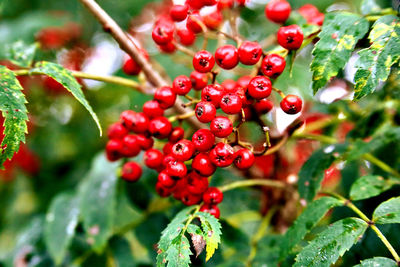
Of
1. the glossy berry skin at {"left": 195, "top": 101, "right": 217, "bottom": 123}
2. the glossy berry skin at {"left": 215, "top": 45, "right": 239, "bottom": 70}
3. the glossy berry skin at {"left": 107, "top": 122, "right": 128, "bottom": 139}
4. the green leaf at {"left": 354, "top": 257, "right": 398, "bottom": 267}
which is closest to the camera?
the green leaf at {"left": 354, "top": 257, "right": 398, "bottom": 267}

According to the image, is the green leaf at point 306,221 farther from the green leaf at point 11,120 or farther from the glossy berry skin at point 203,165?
the green leaf at point 11,120

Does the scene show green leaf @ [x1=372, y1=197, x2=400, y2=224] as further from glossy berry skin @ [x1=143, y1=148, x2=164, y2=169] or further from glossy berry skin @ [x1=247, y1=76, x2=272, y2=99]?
glossy berry skin @ [x1=143, y1=148, x2=164, y2=169]

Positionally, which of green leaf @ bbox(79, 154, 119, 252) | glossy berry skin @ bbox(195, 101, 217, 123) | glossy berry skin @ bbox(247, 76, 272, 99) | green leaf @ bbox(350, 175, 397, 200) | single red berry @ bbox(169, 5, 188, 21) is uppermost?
single red berry @ bbox(169, 5, 188, 21)

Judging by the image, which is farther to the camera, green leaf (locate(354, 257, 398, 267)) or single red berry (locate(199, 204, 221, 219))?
single red berry (locate(199, 204, 221, 219))

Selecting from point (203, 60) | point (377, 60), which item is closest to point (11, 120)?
point (203, 60)

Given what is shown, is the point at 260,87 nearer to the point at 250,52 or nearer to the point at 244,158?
the point at 250,52

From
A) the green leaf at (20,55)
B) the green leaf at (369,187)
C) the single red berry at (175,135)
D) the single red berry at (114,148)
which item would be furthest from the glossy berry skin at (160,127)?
the green leaf at (369,187)

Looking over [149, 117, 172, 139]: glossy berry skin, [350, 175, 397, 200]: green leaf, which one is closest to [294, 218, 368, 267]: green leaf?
[350, 175, 397, 200]: green leaf
